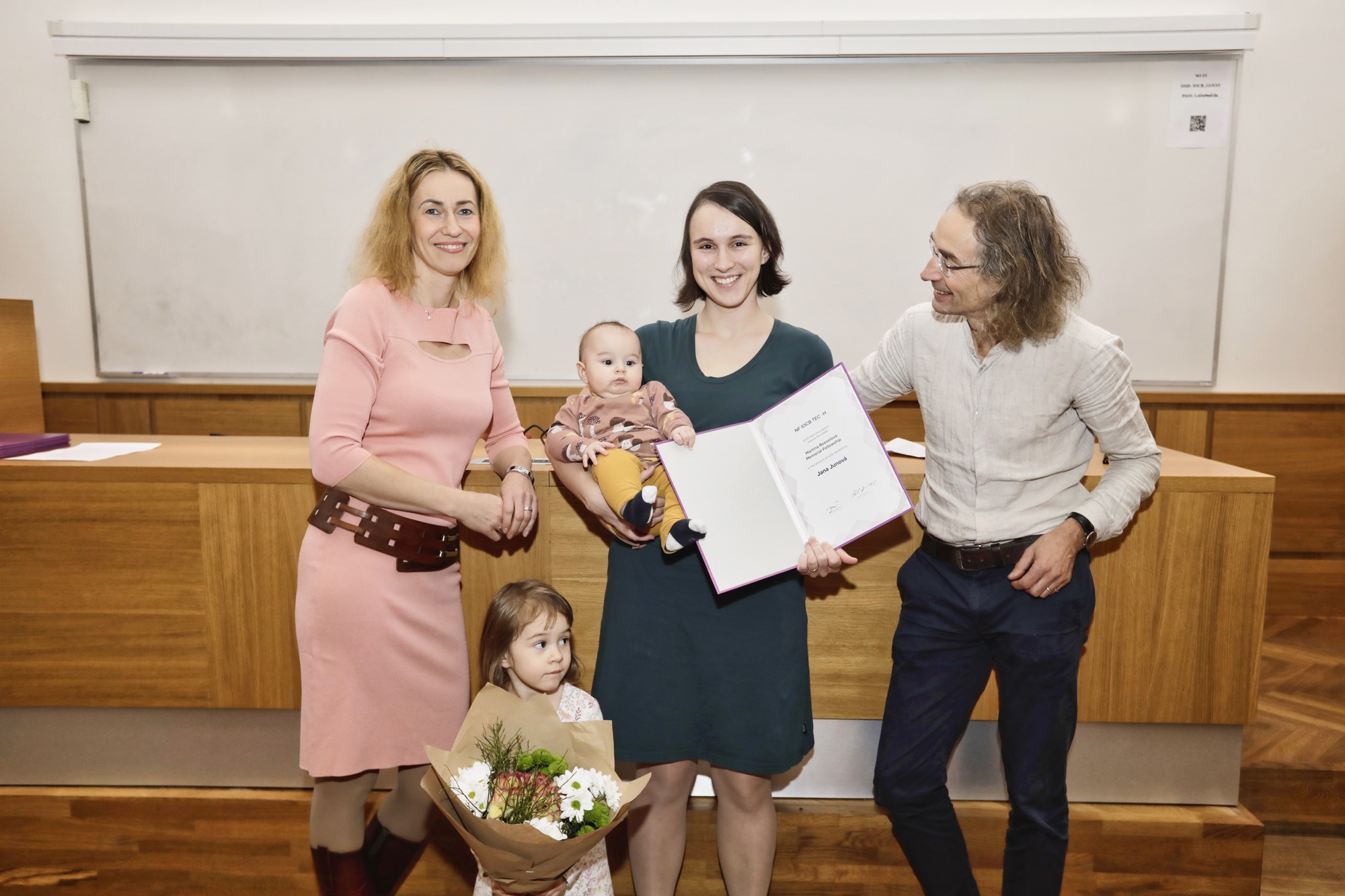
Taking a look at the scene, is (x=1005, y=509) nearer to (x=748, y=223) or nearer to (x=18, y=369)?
(x=748, y=223)

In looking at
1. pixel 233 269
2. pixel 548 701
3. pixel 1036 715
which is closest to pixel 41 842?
pixel 548 701

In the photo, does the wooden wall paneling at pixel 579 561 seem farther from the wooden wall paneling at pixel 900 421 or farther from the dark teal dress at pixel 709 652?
the wooden wall paneling at pixel 900 421

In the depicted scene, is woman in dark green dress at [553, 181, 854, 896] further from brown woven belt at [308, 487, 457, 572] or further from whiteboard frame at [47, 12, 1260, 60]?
whiteboard frame at [47, 12, 1260, 60]

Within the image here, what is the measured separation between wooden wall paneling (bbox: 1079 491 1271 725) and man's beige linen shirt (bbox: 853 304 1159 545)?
15.9 inches

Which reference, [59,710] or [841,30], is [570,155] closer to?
[841,30]

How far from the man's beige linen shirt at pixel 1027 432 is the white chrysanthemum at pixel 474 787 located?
1018mm

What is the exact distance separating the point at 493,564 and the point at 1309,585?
3495 mm

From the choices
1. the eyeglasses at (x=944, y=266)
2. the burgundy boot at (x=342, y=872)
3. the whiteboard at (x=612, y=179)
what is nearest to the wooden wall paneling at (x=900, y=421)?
the whiteboard at (x=612, y=179)

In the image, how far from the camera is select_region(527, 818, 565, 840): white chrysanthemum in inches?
52.9

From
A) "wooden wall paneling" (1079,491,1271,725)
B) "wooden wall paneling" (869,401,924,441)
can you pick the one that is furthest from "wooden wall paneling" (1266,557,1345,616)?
"wooden wall paneling" (1079,491,1271,725)

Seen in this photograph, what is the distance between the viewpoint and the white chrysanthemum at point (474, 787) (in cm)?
137

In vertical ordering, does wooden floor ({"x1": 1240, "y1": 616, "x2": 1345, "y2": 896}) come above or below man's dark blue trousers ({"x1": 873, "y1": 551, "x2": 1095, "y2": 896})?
below

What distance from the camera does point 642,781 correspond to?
1.43 m

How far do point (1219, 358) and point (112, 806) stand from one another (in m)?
4.27
